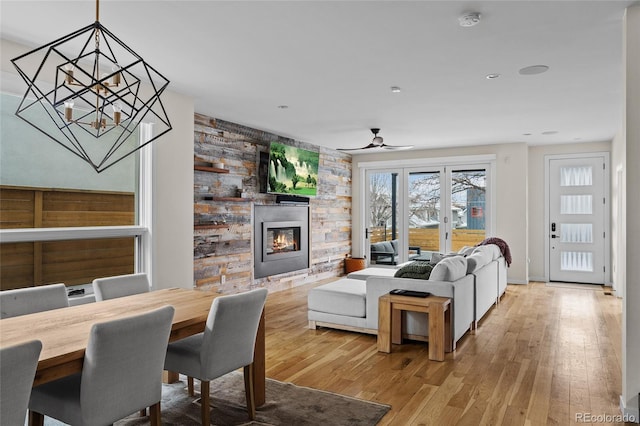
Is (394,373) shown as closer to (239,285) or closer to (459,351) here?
(459,351)

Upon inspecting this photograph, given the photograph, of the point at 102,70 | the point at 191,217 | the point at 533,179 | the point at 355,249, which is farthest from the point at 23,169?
the point at 533,179

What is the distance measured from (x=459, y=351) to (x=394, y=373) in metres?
0.86

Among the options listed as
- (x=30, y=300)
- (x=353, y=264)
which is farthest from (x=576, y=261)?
(x=30, y=300)

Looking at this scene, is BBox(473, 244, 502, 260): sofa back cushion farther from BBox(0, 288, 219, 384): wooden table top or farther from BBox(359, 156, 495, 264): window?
BBox(0, 288, 219, 384): wooden table top

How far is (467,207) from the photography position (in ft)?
26.0

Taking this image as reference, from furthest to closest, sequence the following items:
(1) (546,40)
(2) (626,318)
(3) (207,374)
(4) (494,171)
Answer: (4) (494,171), (1) (546,40), (2) (626,318), (3) (207,374)

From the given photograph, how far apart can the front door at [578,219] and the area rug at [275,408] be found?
244 inches

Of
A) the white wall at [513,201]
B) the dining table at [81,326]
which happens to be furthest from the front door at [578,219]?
the dining table at [81,326]

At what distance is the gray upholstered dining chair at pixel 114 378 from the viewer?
70.2 inches

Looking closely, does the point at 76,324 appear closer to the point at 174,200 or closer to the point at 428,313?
the point at 174,200

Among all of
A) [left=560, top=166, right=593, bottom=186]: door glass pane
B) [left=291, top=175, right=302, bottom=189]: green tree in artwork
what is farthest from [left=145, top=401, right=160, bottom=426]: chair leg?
[left=560, top=166, right=593, bottom=186]: door glass pane

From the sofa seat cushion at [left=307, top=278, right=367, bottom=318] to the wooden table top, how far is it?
5.88 feet

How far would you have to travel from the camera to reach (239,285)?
19.6ft

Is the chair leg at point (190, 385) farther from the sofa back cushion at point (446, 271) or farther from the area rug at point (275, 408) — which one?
the sofa back cushion at point (446, 271)
